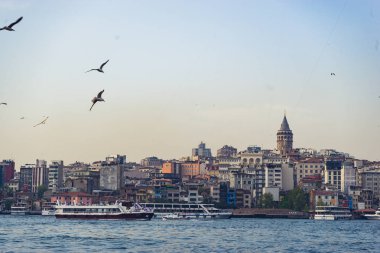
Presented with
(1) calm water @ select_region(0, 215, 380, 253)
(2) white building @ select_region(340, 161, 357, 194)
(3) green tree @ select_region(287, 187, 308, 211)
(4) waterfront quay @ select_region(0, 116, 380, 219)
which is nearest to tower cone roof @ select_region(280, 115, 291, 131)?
(4) waterfront quay @ select_region(0, 116, 380, 219)

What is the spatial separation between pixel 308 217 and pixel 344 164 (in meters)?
19.0

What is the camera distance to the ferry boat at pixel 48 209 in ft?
321

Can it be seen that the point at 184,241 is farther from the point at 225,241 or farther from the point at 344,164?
the point at 344,164

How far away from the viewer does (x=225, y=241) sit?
137 feet

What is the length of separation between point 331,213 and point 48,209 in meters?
29.6

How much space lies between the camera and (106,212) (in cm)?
7150

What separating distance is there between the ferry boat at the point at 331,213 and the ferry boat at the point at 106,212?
823 inches

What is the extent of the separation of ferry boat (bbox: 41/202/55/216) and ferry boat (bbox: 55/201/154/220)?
23.4 m

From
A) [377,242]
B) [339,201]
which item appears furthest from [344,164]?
[377,242]

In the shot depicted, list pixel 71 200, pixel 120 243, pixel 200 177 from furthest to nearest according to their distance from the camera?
pixel 200 177 < pixel 71 200 < pixel 120 243

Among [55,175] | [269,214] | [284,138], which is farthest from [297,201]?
[284,138]

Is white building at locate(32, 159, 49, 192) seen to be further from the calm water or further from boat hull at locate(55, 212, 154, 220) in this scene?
the calm water

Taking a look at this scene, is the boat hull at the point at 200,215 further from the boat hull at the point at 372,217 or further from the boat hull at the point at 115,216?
the boat hull at the point at 372,217

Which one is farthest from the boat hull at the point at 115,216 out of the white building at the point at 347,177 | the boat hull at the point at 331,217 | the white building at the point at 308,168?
the white building at the point at 308,168
